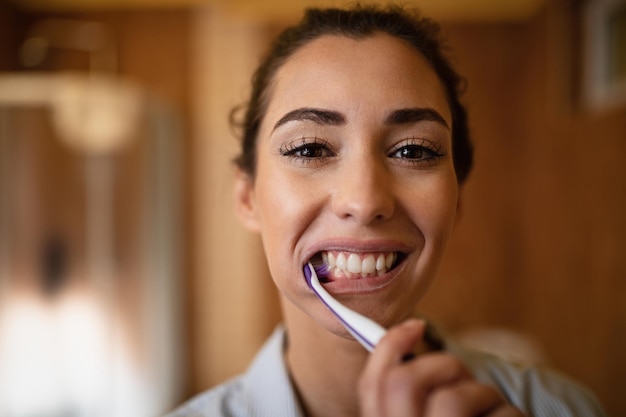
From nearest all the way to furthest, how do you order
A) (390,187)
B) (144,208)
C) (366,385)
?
(366,385) → (390,187) → (144,208)

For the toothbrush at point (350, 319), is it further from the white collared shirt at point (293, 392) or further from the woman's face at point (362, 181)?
the white collared shirt at point (293, 392)

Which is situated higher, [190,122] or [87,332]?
[190,122]

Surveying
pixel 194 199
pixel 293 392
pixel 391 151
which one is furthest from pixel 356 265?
pixel 194 199

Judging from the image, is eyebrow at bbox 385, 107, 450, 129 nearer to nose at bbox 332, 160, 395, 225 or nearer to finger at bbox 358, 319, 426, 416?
nose at bbox 332, 160, 395, 225

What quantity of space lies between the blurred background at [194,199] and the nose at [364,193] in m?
1.34

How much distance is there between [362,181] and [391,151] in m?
0.06

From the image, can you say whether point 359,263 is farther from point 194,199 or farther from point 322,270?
point 194,199

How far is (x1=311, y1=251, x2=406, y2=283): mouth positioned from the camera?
1.68ft

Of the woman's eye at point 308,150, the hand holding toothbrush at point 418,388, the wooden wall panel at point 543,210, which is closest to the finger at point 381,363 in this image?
the hand holding toothbrush at point 418,388

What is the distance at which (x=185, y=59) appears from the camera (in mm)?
2502

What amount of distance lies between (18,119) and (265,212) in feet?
6.11

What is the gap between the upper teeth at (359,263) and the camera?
51 centimetres

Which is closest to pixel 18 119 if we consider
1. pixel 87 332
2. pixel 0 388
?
pixel 87 332

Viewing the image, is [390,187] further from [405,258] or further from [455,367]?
[455,367]
